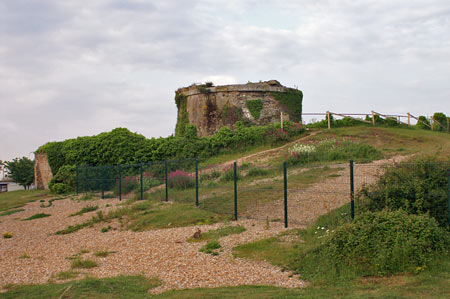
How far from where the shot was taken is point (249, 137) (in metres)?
28.2

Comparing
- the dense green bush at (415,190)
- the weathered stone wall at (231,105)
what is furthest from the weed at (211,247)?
the weathered stone wall at (231,105)

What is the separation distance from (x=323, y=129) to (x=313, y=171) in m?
14.2

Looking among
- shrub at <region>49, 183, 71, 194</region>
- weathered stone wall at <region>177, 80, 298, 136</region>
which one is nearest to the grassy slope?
shrub at <region>49, 183, 71, 194</region>

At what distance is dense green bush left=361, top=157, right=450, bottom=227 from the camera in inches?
327

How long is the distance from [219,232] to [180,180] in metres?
6.24

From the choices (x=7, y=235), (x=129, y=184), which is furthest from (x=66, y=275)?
(x=129, y=184)

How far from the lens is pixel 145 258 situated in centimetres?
912

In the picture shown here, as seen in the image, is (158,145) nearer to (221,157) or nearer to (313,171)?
(221,157)

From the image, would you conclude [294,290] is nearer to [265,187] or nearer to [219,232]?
[219,232]

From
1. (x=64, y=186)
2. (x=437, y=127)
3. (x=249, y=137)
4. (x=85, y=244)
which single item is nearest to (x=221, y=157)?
(x=249, y=137)

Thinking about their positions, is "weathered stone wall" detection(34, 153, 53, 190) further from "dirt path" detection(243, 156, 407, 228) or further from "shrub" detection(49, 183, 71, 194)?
"dirt path" detection(243, 156, 407, 228)

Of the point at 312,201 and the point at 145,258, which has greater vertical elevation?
the point at 312,201

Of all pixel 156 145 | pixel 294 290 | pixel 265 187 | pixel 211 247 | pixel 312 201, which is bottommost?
→ pixel 294 290

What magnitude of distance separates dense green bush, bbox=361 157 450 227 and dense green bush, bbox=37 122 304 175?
18234 millimetres
